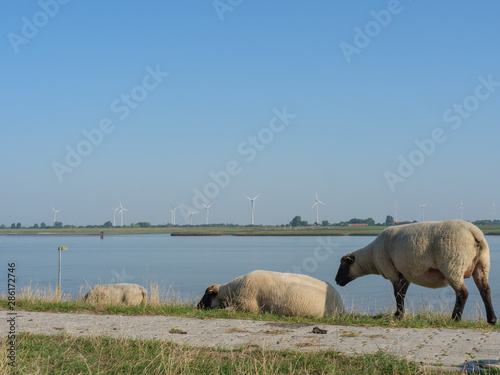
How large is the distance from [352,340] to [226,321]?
2.82 metres

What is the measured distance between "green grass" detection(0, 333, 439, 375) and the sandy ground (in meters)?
A: 0.38

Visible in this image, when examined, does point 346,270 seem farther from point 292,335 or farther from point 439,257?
point 292,335

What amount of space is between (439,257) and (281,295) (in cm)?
332

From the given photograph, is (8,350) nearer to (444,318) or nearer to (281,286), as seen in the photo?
(281,286)

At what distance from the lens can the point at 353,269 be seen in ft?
45.4

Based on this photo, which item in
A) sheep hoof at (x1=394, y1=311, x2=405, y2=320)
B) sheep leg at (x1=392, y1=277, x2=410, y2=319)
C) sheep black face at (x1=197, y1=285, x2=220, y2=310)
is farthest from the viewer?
sheep black face at (x1=197, y1=285, x2=220, y2=310)

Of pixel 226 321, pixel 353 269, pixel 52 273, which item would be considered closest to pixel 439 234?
pixel 353 269

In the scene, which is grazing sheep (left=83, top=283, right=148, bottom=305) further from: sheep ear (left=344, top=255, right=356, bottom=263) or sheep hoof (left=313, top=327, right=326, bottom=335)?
sheep hoof (left=313, top=327, right=326, bottom=335)

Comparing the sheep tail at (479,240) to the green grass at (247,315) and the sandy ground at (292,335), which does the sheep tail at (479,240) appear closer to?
the green grass at (247,315)

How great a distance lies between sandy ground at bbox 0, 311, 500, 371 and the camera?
786cm

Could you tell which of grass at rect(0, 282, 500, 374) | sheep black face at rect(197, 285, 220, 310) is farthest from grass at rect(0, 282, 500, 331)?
grass at rect(0, 282, 500, 374)

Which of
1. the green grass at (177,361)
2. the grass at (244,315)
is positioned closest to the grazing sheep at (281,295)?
the grass at (244,315)

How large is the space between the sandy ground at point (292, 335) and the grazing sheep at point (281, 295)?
1417 mm

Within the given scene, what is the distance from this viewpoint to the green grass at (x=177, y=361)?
7.00m
